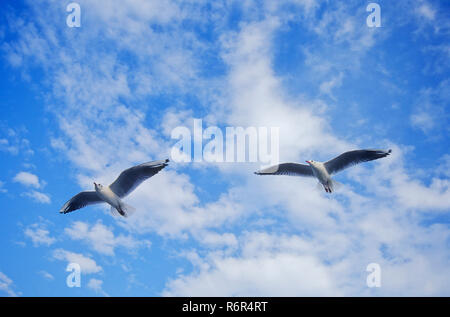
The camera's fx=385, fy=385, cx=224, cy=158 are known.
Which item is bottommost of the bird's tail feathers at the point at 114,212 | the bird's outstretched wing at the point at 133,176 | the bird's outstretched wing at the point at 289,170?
the bird's tail feathers at the point at 114,212

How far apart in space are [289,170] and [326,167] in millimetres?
1305

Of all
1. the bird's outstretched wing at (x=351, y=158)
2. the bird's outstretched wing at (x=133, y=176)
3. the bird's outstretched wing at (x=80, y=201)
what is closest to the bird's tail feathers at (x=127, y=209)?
the bird's outstretched wing at (x=133, y=176)

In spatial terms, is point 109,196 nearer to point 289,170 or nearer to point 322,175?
point 289,170

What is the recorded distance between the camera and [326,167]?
527 inches

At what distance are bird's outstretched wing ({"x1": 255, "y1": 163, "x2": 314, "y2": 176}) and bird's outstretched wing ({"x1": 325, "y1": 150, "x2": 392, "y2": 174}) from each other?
76 centimetres

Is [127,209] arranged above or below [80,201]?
below

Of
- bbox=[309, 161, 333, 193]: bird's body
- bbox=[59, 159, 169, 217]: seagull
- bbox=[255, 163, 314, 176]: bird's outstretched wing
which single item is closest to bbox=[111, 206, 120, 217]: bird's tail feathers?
bbox=[59, 159, 169, 217]: seagull

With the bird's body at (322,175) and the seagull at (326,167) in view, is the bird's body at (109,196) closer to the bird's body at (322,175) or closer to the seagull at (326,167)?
the seagull at (326,167)

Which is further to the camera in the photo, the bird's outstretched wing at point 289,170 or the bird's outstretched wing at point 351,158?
the bird's outstretched wing at point 289,170

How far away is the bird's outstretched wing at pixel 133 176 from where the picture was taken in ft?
38.8

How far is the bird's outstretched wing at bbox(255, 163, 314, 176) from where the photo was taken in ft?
44.8

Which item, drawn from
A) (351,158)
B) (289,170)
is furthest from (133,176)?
(351,158)
